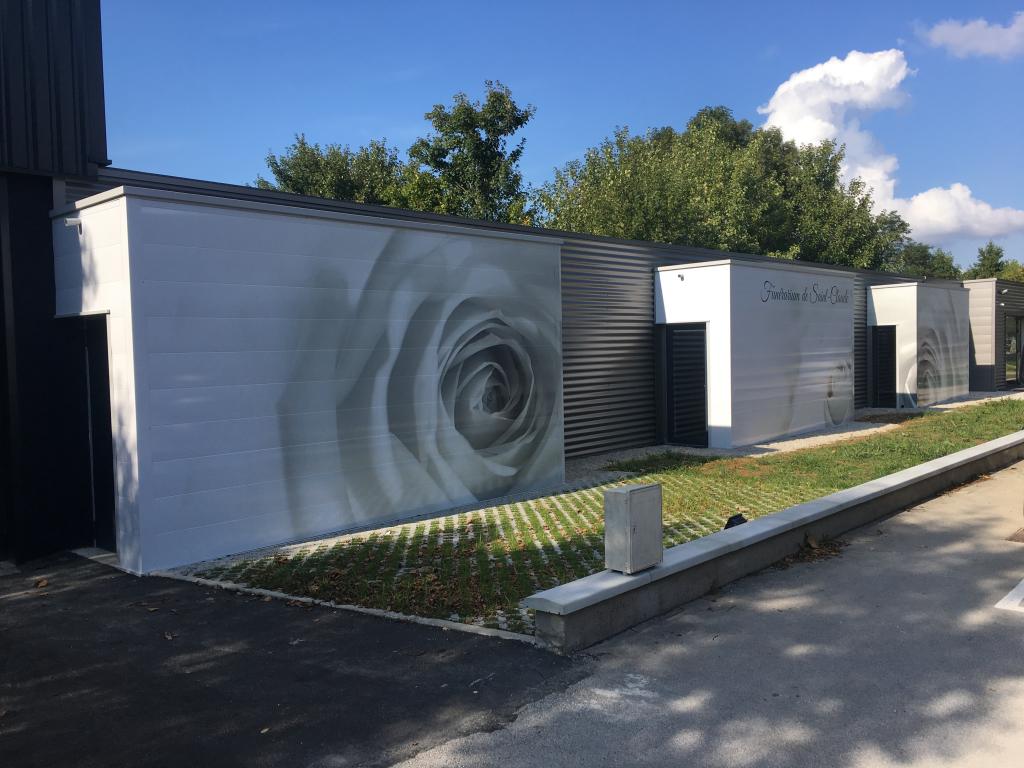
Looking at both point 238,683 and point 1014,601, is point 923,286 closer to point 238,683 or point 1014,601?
point 1014,601

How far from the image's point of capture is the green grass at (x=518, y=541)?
6.46 metres

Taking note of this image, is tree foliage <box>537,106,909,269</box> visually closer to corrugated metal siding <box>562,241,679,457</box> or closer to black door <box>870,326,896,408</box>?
black door <box>870,326,896,408</box>

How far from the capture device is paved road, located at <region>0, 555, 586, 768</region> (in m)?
4.07

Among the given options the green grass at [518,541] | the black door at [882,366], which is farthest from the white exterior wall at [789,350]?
the black door at [882,366]

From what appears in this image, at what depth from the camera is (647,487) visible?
580 cm

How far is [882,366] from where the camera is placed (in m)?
22.6

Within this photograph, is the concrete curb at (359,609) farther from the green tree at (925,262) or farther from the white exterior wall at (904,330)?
the green tree at (925,262)

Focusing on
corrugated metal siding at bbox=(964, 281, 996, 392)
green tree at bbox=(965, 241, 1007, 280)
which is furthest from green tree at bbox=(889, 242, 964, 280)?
corrugated metal siding at bbox=(964, 281, 996, 392)

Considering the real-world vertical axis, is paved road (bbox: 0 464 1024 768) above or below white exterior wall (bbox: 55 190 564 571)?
below

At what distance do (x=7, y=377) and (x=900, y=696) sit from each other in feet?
26.3

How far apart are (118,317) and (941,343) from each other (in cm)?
2238

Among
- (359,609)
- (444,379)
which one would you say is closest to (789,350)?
(444,379)

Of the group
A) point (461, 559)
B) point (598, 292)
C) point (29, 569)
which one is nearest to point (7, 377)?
point (29, 569)

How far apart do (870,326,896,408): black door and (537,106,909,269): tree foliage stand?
363 inches
